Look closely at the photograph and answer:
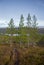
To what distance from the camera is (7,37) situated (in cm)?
2592

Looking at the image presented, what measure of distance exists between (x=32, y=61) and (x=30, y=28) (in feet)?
56.2

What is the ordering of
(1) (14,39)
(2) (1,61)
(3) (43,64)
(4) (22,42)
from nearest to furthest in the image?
(3) (43,64), (2) (1,61), (4) (22,42), (1) (14,39)

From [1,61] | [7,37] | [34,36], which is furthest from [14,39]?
[1,61]

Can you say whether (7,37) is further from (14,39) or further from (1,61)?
(1,61)

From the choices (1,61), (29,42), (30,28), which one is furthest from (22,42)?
(1,61)

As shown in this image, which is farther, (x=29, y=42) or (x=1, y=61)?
(x=29, y=42)

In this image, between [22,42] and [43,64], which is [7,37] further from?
[43,64]

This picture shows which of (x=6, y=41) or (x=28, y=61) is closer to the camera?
(x=28, y=61)

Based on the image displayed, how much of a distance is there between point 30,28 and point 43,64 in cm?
1749

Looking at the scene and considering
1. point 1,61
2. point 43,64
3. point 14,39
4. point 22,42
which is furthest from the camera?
point 14,39

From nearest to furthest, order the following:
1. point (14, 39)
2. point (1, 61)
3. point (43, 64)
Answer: point (43, 64)
point (1, 61)
point (14, 39)

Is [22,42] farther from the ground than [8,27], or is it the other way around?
[8,27]

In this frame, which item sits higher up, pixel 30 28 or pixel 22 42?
pixel 30 28

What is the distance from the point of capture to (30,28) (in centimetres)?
2583
